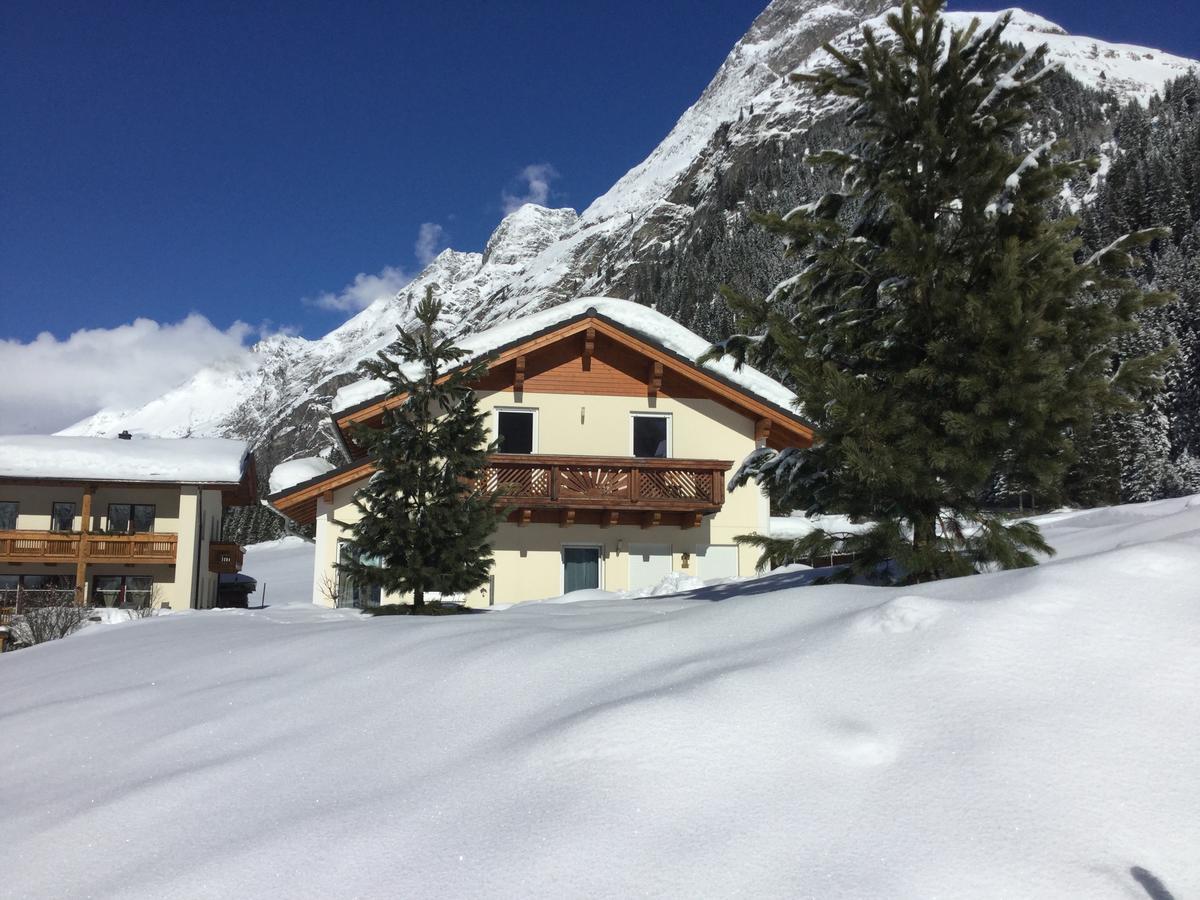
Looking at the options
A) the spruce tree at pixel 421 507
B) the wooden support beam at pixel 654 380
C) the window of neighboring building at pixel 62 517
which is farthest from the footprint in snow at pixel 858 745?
the window of neighboring building at pixel 62 517

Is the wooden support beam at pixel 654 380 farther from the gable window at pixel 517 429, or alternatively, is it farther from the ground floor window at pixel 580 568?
the ground floor window at pixel 580 568

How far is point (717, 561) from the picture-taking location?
19734 millimetres

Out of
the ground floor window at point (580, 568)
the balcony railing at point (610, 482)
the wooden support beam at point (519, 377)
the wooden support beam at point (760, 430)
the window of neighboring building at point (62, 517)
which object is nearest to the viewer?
the balcony railing at point (610, 482)

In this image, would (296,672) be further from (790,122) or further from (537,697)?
(790,122)

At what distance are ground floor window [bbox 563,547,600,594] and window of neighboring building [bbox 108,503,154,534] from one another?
1653 centimetres

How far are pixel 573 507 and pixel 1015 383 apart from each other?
12206mm

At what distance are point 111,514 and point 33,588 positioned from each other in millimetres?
3056

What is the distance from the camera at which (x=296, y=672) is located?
20.5ft

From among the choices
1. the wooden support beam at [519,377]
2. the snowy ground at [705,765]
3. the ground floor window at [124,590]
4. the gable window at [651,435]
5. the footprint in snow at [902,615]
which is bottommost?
the ground floor window at [124,590]

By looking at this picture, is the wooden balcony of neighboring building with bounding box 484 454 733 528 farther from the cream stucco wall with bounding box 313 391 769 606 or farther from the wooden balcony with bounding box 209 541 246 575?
the wooden balcony with bounding box 209 541 246 575

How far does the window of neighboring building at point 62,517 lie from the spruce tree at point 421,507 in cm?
1970

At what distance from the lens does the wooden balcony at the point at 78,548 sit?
2622cm

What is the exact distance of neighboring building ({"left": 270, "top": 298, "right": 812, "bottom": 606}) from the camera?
18.3 metres

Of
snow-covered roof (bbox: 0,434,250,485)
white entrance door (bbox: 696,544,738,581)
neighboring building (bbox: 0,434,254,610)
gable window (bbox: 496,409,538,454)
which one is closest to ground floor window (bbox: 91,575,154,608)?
neighboring building (bbox: 0,434,254,610)
